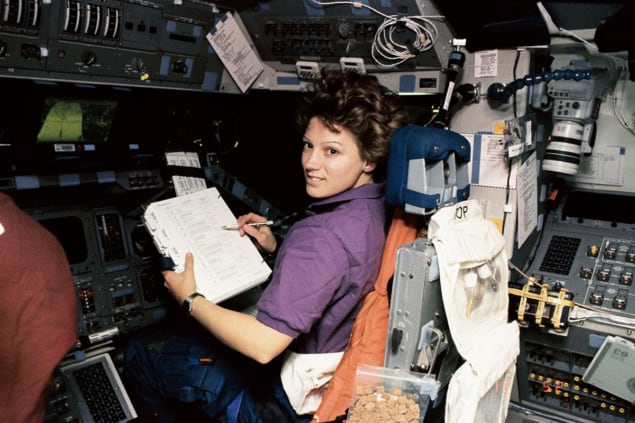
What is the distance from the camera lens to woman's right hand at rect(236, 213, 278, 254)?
2322 millimetres

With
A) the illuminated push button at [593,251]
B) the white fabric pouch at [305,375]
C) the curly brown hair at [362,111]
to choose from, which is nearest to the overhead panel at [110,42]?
the curly brown hair at [362,111]

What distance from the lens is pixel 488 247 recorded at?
1.78 meters

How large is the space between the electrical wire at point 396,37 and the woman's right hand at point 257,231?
1.09 meters

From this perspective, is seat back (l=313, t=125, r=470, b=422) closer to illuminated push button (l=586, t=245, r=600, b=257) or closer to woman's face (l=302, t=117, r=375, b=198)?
woman's face (l=302, t=117, r=375, b=198)

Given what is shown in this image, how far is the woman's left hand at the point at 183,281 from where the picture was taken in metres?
1.91

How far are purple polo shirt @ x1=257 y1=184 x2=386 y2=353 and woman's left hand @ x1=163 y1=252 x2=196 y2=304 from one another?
384 mm

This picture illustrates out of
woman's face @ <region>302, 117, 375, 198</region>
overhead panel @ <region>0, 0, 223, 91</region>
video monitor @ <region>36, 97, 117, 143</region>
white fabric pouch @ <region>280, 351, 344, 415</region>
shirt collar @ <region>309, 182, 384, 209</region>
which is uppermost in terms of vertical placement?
overhead panel @ <region>0, 0, 223, 91</region>

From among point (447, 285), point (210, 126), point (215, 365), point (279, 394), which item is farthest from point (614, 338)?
point (210, 126)

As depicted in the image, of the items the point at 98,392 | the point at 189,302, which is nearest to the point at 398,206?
the point at 189,302

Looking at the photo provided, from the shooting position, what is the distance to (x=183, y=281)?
193 centimetres

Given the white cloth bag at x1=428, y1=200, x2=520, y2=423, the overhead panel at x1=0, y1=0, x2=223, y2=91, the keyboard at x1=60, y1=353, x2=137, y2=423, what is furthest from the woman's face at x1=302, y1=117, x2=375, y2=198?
the keyboard at x1=60, y1=353, x2=137, y2=423

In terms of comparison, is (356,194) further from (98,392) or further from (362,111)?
(98,392)

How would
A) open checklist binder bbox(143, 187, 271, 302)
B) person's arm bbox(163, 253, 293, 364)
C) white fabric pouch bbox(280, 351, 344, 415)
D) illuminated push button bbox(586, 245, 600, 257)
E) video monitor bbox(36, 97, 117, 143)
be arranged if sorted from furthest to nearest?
1. illuminated push button bbox(586, 245, 600, 257)
2. video monitor bbox(36, 97, 117, 143)
3. open checklist binder bbox(143, 187, 271, 302)
4. white fabric pouch bbox(280, 351, 344, 415)
5. person's arm bbox(163, 253, 293, 364)

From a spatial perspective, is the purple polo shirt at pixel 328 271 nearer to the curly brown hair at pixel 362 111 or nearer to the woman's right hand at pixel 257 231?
the curly brown hair at pixel 362 111
